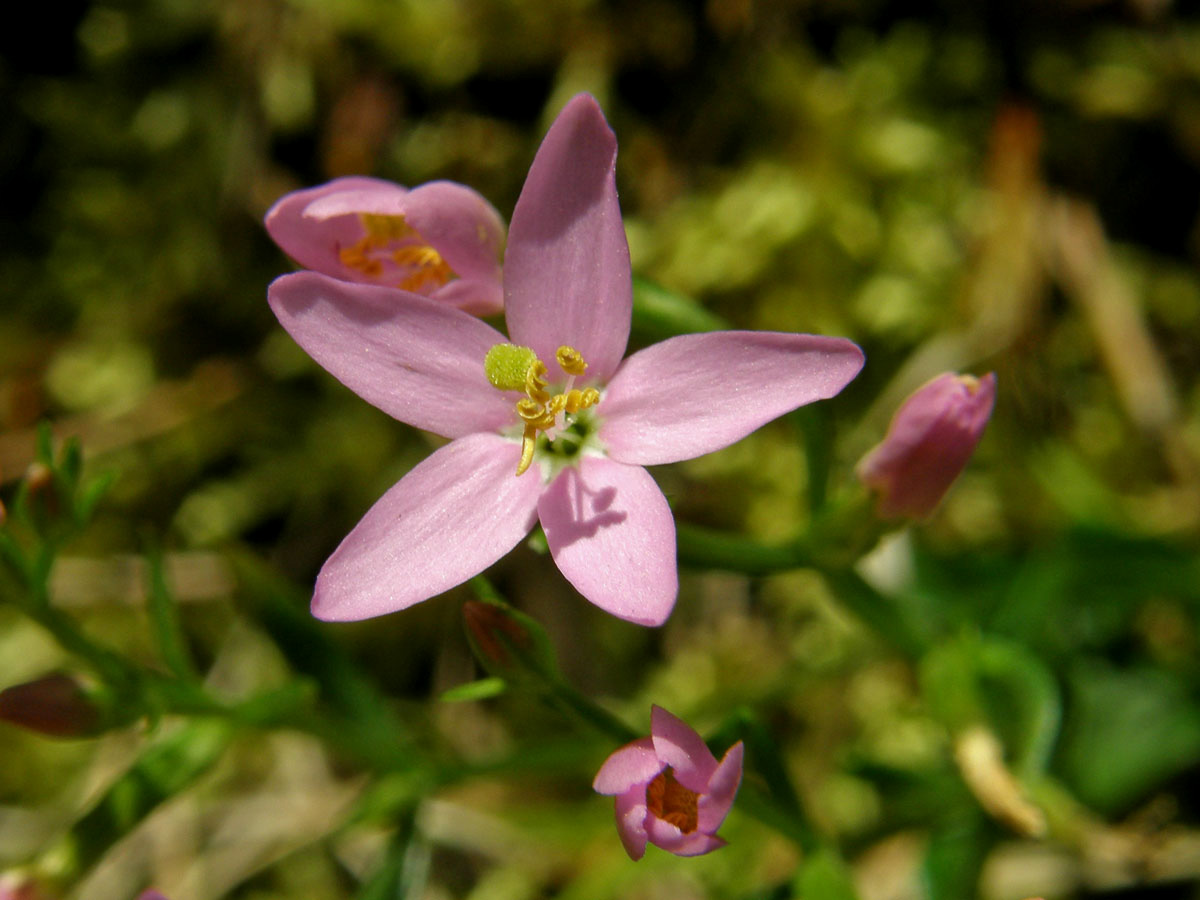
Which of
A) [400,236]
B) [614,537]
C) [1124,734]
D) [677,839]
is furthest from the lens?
[1124,734]

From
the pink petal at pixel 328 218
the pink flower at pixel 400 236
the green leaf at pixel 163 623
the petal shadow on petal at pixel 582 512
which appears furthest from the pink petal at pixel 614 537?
the green leaf at pixel 163 623

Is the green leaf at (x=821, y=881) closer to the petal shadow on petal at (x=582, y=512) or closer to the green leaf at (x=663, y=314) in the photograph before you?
the petal shadow on petal at (x=582, y=512)

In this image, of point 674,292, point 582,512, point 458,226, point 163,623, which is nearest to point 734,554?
point 582,512

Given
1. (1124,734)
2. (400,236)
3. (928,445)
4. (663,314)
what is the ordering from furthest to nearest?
1. (1124,734)
2. (663,314)
3. (400,236)
4. (928,445)

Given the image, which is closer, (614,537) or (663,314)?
(614,537)

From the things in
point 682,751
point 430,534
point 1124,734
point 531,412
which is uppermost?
point 531,412

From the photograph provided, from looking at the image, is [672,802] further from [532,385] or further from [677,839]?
→ [532,385]

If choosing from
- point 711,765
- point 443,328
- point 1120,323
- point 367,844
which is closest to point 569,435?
point 443,328
